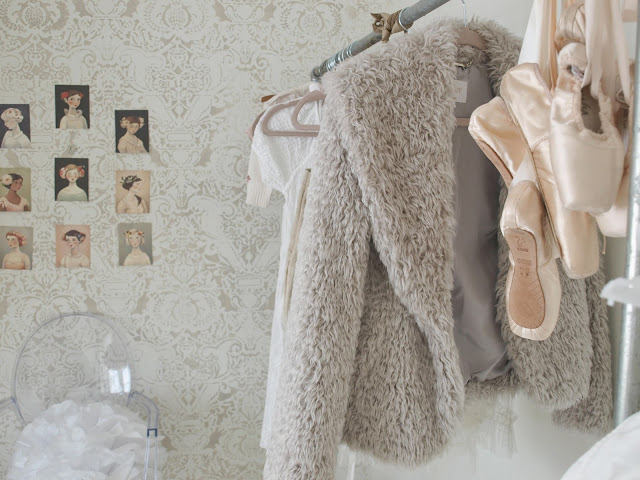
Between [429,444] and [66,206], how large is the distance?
151 cm

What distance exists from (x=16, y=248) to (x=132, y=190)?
0.45 meters

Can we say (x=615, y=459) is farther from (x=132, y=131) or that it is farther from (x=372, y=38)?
(x=132, y=131)

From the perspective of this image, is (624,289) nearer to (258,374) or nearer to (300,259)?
(300,259)

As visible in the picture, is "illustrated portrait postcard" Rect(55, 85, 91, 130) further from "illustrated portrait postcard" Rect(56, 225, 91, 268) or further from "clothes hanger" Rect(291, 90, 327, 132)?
"clothes hanger" Rect(291, 90, 327, 132)

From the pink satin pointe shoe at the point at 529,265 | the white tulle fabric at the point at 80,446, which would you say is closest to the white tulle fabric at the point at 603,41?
the pink satin pointe shoe at the point at 529,265

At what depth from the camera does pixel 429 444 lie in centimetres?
94

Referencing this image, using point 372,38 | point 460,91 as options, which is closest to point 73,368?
point 372,38

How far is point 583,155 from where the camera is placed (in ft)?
1.73

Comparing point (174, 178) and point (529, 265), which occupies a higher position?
point (174, 178)

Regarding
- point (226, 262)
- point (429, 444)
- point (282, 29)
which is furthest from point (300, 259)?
point (282, 29)

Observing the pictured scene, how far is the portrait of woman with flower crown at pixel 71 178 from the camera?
191 centimetres

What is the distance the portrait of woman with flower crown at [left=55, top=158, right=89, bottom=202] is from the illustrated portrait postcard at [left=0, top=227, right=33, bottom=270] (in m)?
0.17

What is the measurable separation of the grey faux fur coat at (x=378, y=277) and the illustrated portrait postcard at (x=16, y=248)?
53.3 inches

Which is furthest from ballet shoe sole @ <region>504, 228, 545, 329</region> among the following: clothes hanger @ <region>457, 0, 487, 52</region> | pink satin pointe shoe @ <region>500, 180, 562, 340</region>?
clothes hanger @ <region>457, 0, 487, 52</region>
